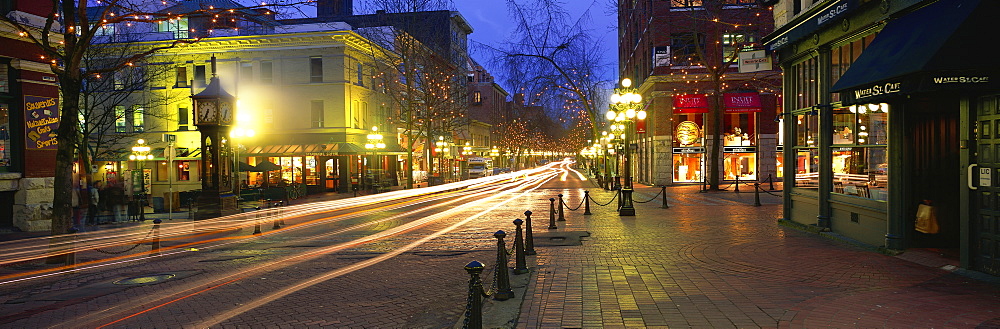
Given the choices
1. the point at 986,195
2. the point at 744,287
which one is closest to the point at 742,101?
the point at 986,195

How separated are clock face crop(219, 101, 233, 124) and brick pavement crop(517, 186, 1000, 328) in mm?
14343

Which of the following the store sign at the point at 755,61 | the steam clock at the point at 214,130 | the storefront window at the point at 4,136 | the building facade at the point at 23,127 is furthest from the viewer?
the steam clock at the point at 214,130

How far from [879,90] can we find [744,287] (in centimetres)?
355

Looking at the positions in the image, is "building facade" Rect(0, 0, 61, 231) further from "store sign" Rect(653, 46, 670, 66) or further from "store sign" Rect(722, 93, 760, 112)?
"store sign" Rect(722, 93, 760, 112)

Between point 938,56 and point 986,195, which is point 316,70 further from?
point 986,195

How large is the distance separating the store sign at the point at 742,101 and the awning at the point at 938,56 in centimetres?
3056

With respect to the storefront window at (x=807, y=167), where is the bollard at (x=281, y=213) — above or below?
below

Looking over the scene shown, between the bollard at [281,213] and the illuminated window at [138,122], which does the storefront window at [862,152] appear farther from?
the illuminated window at [138,122]

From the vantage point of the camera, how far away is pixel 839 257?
10188mm

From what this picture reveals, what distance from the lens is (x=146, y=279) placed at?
32.8 feet

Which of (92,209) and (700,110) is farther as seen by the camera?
(700,110)

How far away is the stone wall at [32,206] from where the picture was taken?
17.2 m

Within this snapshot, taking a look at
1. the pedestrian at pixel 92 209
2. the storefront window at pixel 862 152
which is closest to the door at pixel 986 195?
the storefront window at pixel 862 152

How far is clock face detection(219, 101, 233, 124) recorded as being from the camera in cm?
2162
